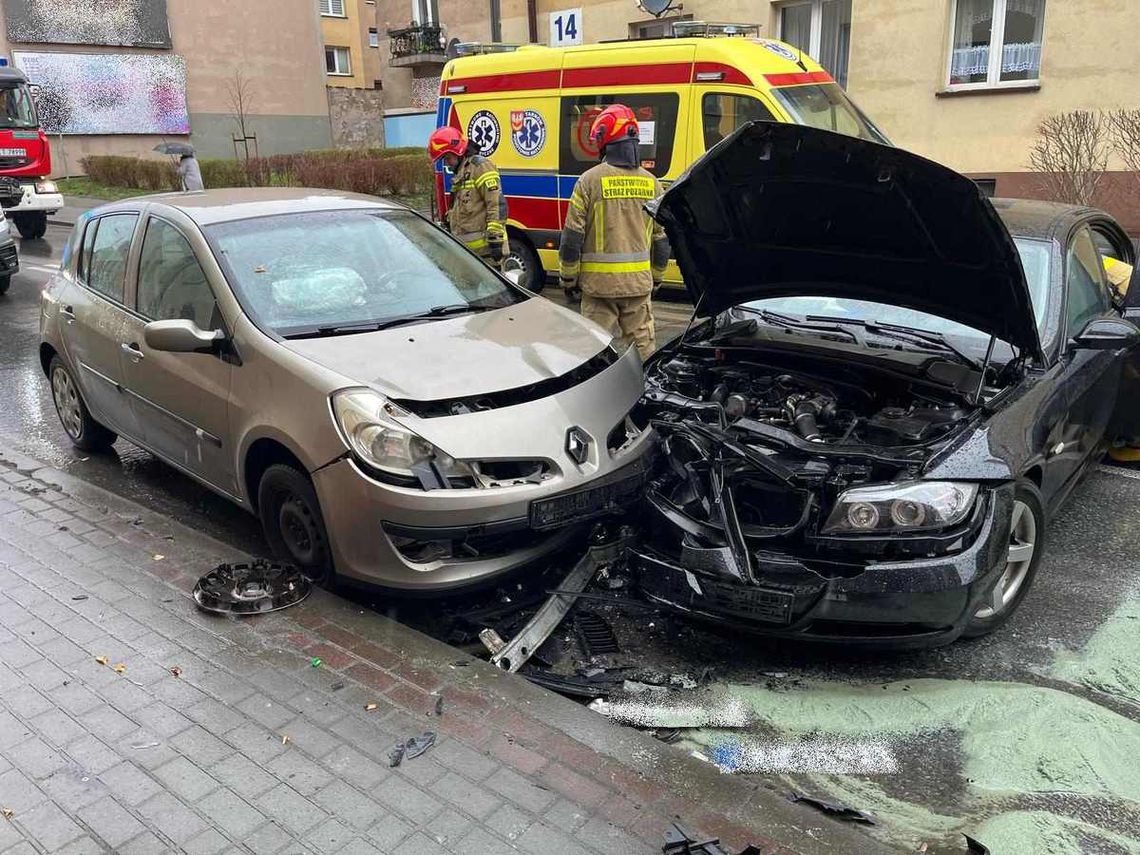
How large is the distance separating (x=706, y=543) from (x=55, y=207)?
1806 centimetres

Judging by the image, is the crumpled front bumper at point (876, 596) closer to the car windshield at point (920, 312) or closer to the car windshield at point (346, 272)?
the car windshield at point (920, 312)

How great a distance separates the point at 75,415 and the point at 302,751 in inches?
157

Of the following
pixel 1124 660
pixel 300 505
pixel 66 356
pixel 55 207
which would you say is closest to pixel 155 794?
pixel 300 505

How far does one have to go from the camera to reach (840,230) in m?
4.23

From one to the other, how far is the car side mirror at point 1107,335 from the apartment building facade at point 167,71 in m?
28.7

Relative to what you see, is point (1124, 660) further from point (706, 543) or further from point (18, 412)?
point (18, 412)

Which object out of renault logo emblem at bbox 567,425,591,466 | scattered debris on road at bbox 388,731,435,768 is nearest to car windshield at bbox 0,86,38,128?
renault logo emblem at bbox 567,425,591,466

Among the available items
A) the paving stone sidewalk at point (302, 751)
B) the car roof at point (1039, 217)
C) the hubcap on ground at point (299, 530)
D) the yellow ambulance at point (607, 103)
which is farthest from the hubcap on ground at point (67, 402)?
the car roof at point (1039, 217)

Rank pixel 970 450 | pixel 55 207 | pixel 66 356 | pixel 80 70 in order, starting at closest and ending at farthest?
pixel 970 450 → pixel 66 356 → pixel 55 207 → pixel 80 70

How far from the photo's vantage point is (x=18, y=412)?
7.18 meters

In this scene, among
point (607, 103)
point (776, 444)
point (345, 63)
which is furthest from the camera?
point (345, 63)

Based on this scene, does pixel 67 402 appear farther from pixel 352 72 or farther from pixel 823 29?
pixel 352 72

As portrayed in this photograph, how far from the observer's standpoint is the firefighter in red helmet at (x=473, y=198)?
26.0ft

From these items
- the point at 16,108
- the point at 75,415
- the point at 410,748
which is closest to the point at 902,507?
the point at 410,748
